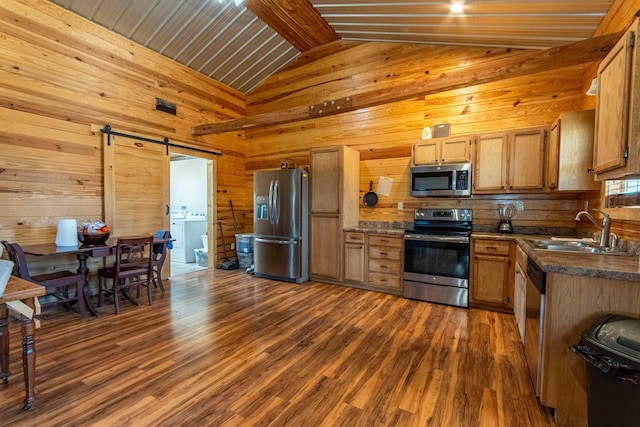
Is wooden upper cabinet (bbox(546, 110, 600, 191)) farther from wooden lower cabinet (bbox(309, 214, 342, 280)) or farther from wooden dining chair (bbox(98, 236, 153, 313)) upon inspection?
wooden dining chair (bbox(98, 236, 153, 313))

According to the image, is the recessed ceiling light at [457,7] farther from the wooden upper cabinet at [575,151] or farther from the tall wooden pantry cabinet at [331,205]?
the tall wooden pantry cabinet at [331,205]

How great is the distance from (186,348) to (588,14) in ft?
15.3

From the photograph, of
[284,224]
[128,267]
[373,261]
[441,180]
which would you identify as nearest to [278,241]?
[284,224]

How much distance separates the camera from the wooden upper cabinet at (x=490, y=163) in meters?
3.47

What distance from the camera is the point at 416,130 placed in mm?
4352

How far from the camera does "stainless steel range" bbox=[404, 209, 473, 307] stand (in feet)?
11.5

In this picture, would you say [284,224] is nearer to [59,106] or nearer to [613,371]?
[59,106]

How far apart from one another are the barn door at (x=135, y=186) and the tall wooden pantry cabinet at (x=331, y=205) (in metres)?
2.36

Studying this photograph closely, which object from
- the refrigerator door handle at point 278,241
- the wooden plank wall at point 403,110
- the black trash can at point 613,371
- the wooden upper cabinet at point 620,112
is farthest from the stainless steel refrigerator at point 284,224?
the black trash can at point 613,371

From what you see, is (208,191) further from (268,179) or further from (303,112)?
(303,112)

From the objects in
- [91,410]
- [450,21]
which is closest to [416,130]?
[450,21]

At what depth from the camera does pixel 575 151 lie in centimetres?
277

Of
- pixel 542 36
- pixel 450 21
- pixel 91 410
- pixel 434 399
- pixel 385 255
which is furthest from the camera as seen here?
pixel 385 255

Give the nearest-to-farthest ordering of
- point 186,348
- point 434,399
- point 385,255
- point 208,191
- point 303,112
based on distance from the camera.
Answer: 1. point 434,399
2. point 186,348
3. point 303,112
4. point 385,255
5. point 208,191
